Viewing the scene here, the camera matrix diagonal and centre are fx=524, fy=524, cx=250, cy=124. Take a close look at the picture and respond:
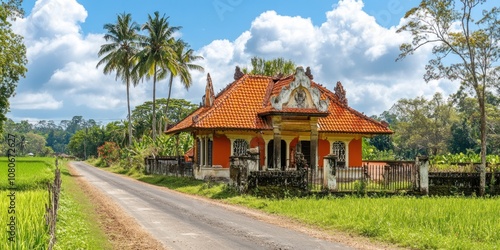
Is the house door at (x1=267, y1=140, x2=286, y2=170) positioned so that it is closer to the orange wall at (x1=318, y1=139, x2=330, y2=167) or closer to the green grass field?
the orange wall at (x1=318, y1=139, x2=330, y2=167)

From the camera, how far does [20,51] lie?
85.4ft

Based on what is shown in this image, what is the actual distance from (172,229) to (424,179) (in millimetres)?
12274

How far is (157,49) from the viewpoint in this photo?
151 feet

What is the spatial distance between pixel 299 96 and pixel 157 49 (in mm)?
22776

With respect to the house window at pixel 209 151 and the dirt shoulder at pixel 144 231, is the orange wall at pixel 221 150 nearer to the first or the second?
the house window at pixel 209 151

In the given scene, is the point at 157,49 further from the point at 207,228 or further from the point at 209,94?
the point at 207,228

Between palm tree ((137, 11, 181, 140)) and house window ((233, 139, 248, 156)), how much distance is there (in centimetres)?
1941

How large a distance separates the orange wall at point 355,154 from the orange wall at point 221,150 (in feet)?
23.6

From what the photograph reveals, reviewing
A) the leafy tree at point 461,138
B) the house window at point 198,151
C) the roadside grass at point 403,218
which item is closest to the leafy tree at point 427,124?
the leafy tree at point 461,138

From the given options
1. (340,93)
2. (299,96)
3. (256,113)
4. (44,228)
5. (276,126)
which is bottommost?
(44,228)

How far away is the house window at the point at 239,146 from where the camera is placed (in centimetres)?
2814

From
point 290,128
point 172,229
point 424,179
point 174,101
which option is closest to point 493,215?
point 424,179

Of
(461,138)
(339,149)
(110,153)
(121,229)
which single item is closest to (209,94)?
(339,149)

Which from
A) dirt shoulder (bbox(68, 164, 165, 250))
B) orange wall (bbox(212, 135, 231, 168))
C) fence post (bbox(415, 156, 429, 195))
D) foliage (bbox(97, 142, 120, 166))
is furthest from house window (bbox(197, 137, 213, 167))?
foliage (bbox(97, 142, 120, 166))
